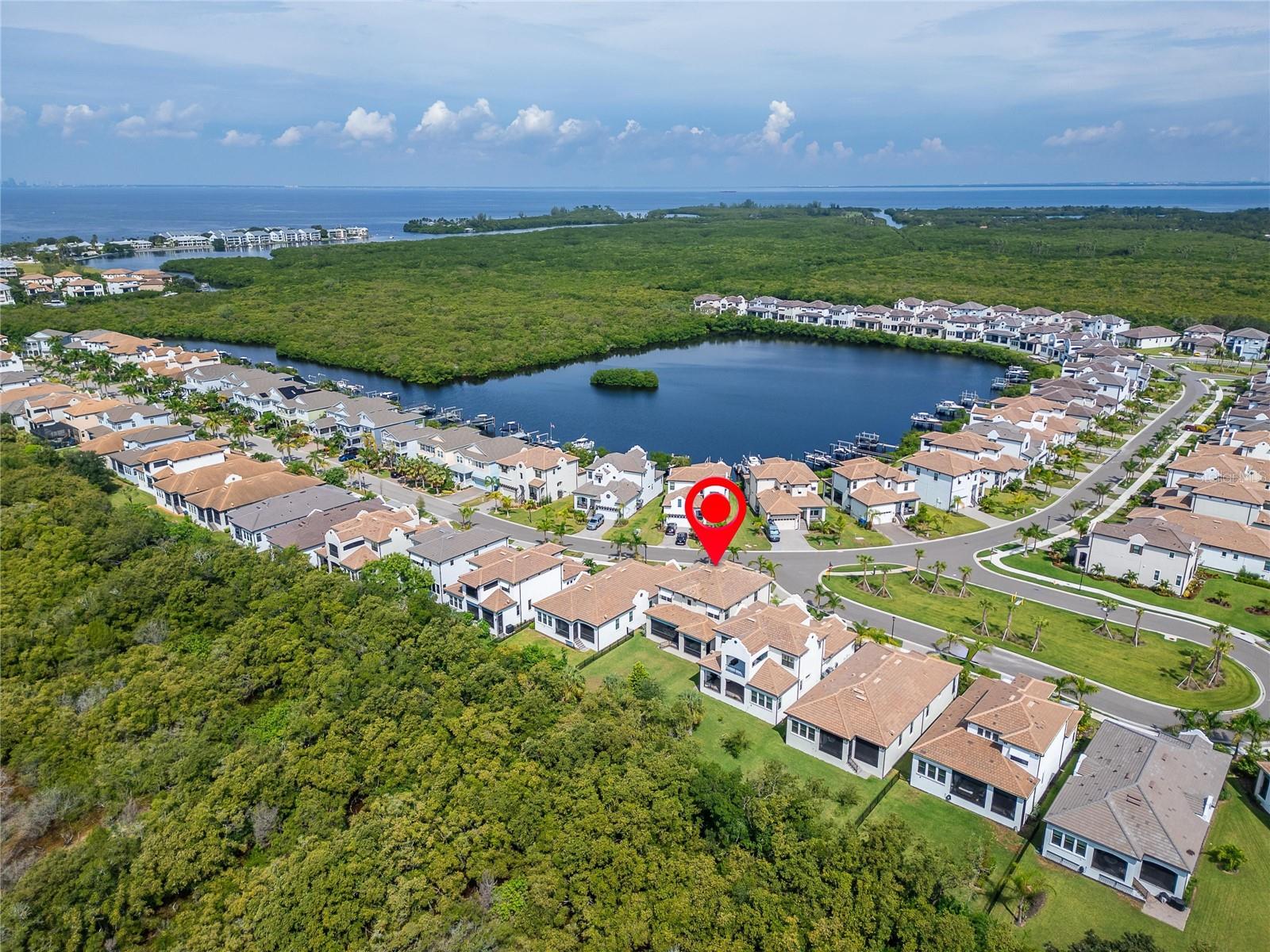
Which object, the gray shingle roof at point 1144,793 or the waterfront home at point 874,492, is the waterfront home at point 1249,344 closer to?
the waterfront home at point 874,492

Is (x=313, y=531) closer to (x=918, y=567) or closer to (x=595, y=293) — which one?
(x=918, y=567)

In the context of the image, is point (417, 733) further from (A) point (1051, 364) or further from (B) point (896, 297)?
(B) point (896, 297)

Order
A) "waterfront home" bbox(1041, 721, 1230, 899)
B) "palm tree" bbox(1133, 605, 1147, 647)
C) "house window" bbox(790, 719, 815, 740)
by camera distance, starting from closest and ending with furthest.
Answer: "waterfront home" bbox(1041, 721, 1230, 899) → "house window" bbox(790, 719, 815, 740) → "palm tree" bbox(1133, 605, 1147, 647)

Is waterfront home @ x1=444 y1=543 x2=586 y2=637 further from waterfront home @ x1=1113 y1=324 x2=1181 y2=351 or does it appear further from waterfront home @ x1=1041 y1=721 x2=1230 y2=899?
waterfront home @ x1=1113 y1=324 x2=1181 y2=351

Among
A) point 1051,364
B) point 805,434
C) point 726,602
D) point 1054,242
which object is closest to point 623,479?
point 726,602

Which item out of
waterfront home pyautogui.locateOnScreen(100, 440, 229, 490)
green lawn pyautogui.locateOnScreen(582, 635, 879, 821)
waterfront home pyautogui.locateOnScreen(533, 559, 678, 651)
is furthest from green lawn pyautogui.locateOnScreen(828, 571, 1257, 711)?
waterfront home pyautogui.locateOnScreen(100, 440, 229, 490)

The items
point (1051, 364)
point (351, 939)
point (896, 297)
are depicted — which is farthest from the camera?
point (896, 297)

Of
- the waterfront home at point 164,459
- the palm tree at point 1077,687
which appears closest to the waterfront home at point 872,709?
the palm tree at point 1077,687
